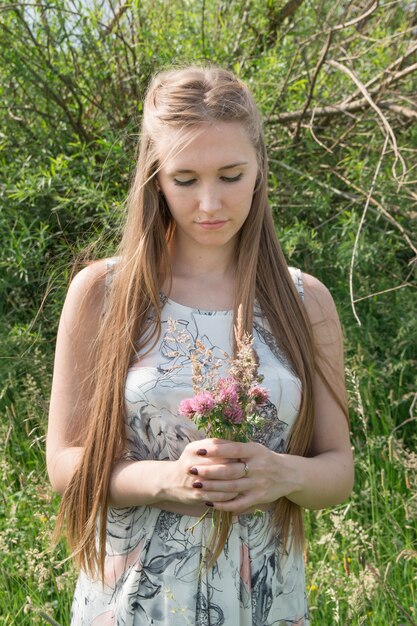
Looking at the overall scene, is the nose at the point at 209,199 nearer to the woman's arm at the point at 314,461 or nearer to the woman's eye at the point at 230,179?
the woman's eye at the point at 230,179

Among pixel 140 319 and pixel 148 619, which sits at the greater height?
pixel 140 319

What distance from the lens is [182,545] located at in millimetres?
1971

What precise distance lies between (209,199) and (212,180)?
4cm

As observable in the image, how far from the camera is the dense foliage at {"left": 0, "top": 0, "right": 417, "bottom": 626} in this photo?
365cm

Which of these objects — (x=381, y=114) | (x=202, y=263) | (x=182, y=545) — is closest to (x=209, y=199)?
(x=202, y=263)

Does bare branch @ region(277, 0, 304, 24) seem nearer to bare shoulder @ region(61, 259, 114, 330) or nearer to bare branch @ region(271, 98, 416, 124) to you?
bare branch @ region(271, 98, 416, 124)

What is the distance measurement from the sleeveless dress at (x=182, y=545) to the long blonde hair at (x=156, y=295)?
0.04 m

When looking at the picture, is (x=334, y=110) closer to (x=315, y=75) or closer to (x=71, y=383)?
(x=315, y=75)

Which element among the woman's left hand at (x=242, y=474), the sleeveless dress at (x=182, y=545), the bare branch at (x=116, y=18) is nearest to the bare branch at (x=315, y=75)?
the bare branch at (x=116, y=18)

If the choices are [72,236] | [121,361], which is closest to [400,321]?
[72,236]

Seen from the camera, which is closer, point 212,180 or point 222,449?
point 222,449

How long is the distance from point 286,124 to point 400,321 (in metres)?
1.03

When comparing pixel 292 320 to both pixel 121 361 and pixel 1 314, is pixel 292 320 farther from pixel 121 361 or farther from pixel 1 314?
pixel 1 314

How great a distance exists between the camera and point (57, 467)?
202 centimetres
